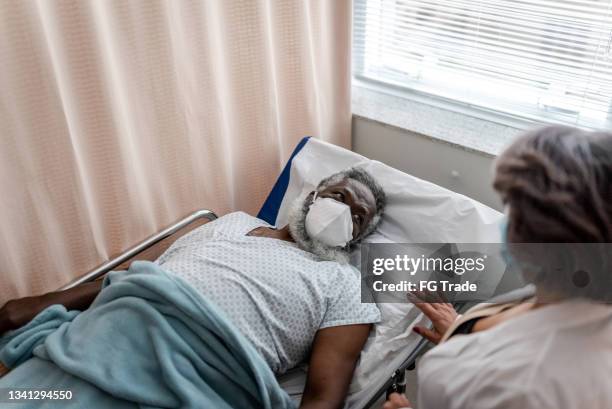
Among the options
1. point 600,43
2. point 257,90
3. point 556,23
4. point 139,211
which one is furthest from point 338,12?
point 139,211

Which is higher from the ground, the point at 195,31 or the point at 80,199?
the point at 195,31

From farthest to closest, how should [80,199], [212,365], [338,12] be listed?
[338,12] < [80,199] < [212,365]

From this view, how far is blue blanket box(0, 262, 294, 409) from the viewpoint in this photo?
1291 millimetres

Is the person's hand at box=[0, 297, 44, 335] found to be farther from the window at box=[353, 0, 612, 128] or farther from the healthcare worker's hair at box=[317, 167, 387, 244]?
the window at box=[353, 0, 612, 128]

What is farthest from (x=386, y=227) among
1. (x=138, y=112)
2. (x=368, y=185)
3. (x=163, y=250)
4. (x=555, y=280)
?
(x=555, y=280)

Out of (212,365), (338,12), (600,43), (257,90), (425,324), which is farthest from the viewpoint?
(338,12)

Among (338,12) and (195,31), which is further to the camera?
(338,12)

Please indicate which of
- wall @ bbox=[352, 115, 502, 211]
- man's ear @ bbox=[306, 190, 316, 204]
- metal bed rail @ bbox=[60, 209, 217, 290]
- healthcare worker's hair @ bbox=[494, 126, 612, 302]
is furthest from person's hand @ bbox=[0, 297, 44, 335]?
wall @ bbox=[352, 115, 502, 211]

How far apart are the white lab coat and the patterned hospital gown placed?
70 centimetres

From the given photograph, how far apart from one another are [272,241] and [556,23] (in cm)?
136

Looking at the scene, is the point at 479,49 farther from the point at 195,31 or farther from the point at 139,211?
the point at 139,211

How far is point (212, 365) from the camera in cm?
136

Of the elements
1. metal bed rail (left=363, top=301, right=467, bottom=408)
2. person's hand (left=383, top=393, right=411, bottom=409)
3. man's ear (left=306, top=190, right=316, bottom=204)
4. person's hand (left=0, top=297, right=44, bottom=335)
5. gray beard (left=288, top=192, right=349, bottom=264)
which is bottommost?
metal bed rail (left=363, top=301, right=467, bottom=408)

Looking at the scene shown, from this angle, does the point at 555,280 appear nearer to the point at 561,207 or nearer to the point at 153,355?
the point at 561,207
